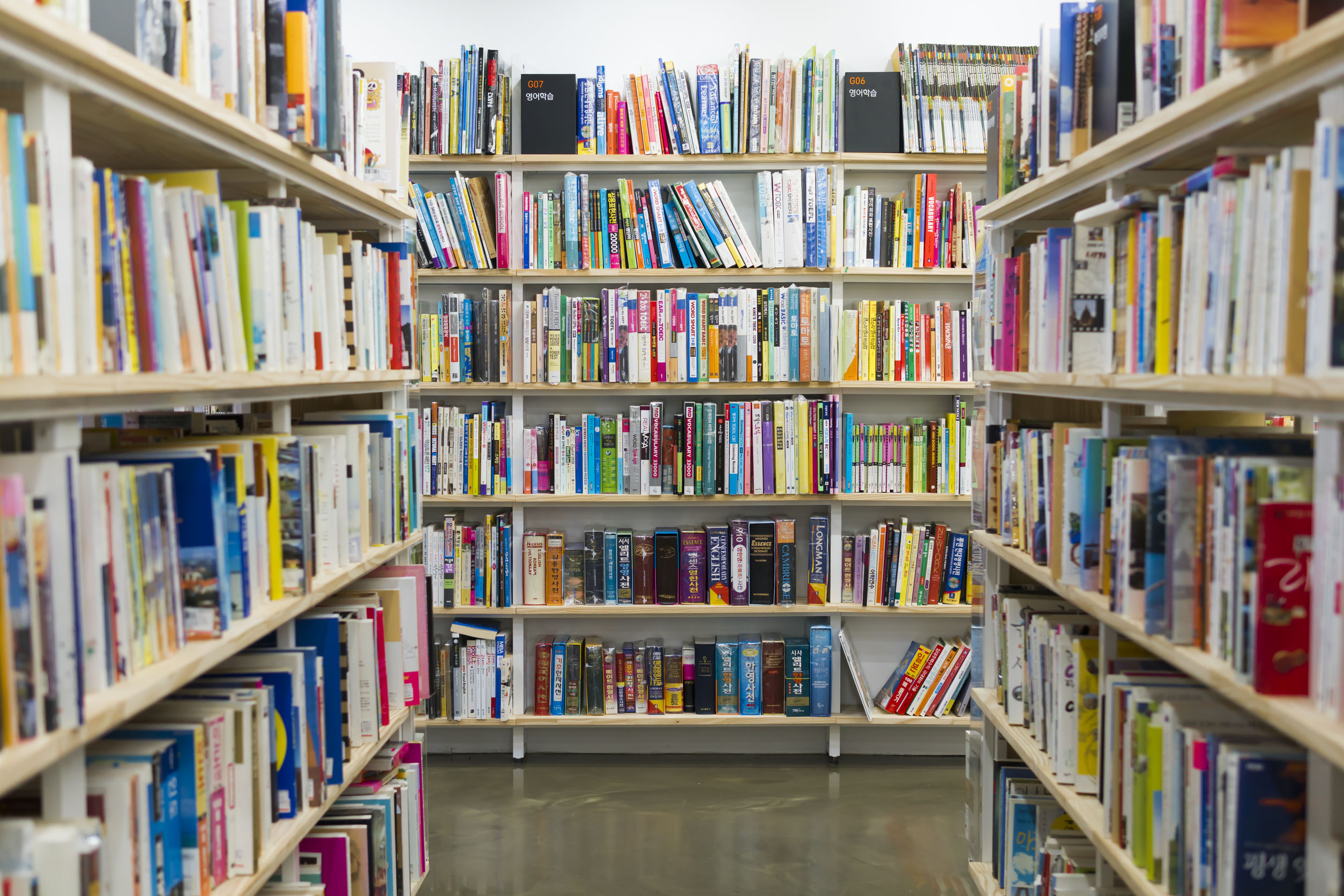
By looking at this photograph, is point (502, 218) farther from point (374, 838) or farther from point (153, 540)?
point (153, 540)

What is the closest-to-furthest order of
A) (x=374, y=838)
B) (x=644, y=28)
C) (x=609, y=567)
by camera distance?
(x=374, y=838), (x=609, y=567), (x=644, y=28)

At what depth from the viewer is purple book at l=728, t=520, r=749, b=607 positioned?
12.4ft

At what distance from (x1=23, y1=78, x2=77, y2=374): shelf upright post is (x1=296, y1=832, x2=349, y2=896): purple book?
124cm

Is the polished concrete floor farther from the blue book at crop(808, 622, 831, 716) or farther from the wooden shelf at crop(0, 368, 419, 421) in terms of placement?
the wooden shelf at crop(0, 368, 419, 421)

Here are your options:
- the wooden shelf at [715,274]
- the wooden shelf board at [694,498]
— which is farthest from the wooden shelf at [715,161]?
the wooden shelf board at [694,498]

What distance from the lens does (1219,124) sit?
140 centimetres

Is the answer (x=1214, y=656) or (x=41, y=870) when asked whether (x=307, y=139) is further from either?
(x=1214, y=656)

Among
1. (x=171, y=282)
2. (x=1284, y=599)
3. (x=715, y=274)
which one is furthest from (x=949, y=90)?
(x=171, y=282)

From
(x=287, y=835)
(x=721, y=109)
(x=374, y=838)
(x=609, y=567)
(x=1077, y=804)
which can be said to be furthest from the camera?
(x=609, y=567)

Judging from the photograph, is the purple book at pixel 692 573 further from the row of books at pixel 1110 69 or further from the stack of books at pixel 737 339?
the row of books at pixel 1110 69

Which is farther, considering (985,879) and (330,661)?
(985,879)

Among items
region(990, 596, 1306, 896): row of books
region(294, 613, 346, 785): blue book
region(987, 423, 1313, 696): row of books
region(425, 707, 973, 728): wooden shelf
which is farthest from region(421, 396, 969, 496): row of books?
region(294, 613, 346, 785): blue book

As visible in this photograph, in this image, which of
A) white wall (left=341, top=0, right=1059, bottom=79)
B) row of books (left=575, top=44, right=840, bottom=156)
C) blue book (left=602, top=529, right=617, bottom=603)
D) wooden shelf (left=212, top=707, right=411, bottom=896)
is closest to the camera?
wooden shelf (left=212, top=707, right=411, bottom=896)

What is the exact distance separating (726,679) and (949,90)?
2.36 metres
